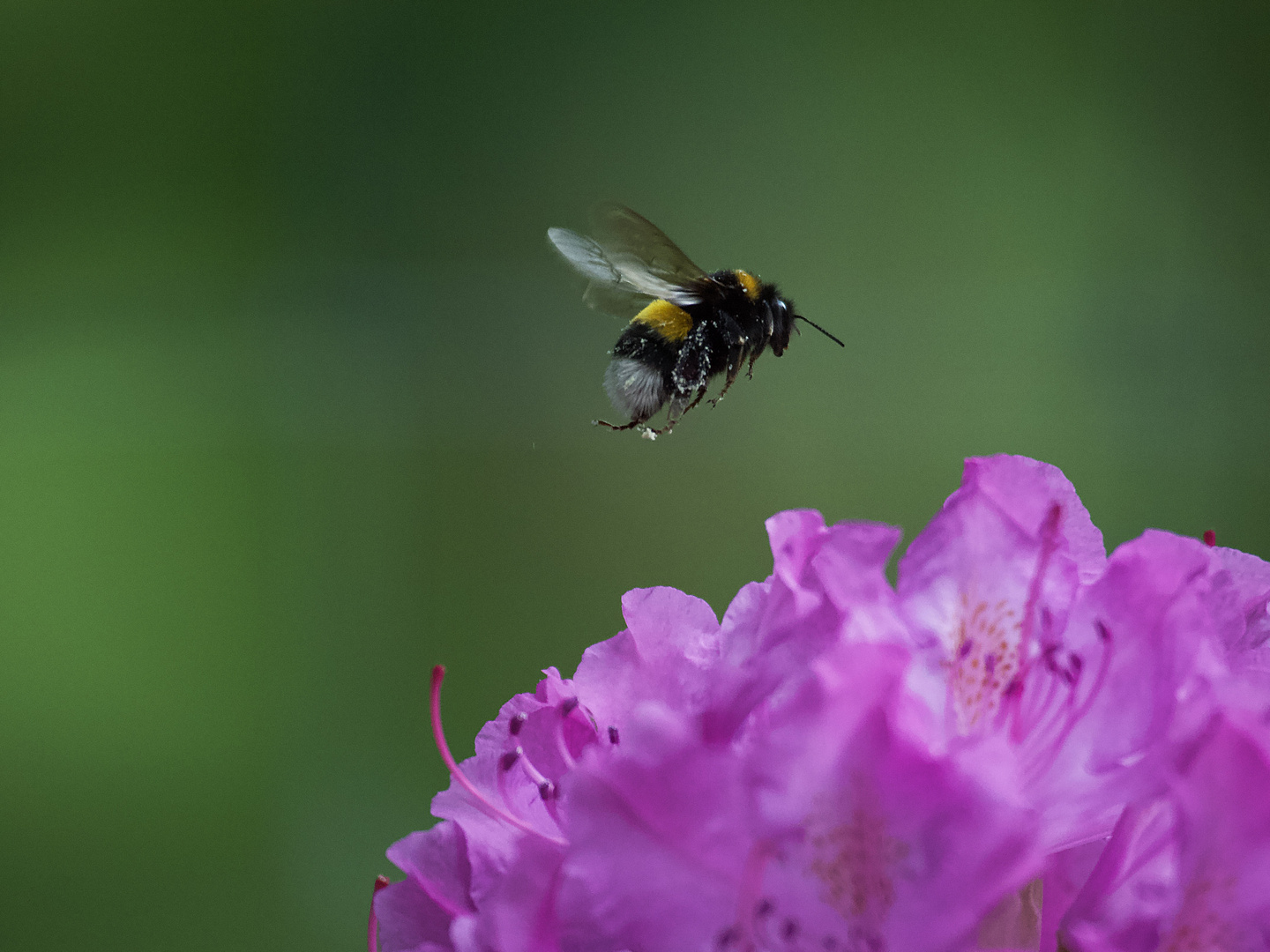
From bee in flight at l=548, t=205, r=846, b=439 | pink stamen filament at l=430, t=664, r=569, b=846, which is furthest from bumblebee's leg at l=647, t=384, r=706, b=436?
pink stamen filament at l=430, t=664, r=569, b=846

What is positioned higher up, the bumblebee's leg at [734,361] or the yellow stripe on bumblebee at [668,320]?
the yellow stripe on bumblebee at [668,320]

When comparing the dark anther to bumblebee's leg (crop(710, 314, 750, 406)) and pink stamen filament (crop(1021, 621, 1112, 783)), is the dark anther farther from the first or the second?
bumblebee's leg (crop(710, 314, 750, 406))

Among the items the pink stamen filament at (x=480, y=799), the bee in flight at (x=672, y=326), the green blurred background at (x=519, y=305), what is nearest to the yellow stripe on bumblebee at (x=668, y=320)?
the bee in flight at (x=672, y=326)

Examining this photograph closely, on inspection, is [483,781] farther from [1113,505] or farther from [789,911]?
[1113,505]

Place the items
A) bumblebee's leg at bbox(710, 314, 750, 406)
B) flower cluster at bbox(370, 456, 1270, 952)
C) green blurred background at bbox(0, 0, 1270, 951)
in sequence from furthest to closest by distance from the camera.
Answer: green blurred background at bbox(0, 0, 1270, 951) → bumblebee's leg at bbox(710, 314, 750, 406) → flower cluster at bbox(370, 456, 1270, 952)

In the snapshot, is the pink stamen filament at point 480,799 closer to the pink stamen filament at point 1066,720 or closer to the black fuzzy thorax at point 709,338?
the pink stamen filament at point 1066,720

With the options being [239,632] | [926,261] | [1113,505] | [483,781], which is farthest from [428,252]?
[483,781]
